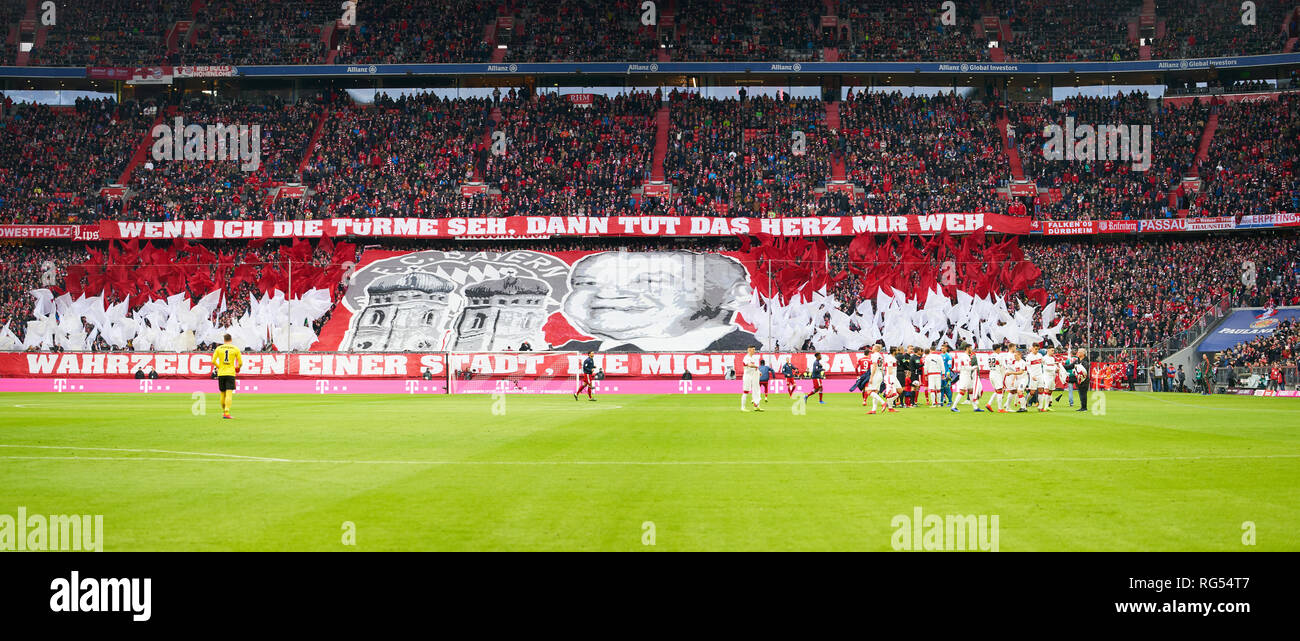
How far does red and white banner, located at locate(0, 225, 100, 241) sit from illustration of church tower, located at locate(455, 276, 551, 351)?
23474mm

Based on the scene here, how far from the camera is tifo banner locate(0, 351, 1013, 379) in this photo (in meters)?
49.9

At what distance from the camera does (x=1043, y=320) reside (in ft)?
174

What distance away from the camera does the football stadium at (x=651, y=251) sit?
18672 millimetres

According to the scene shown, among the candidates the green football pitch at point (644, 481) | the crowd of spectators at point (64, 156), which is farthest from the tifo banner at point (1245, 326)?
the crowd of spectators at point (64, 156)

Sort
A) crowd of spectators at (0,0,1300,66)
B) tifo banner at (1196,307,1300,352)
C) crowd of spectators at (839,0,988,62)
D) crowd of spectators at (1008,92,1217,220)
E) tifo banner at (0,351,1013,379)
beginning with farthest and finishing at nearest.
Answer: crowd of spectators at (839,0,988,62) → crowd of spectators at (0,0,1300,66) → crowd of spectators at (1008,92,1217,220) → tifo banner at (1196,307,1300,352) → tifo banner at (0,351,1013,379)

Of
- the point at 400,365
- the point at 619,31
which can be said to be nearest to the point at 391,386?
the point at 400,365

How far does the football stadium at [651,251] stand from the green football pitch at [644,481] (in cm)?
19

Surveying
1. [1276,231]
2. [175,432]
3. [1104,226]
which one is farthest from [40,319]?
[1276,231]

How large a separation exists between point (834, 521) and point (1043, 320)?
149 ft

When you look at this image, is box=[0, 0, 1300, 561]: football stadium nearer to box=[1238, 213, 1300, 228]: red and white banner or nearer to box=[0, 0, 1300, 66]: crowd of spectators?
box=[0, 0, 1300, 66]: crowd of spectators

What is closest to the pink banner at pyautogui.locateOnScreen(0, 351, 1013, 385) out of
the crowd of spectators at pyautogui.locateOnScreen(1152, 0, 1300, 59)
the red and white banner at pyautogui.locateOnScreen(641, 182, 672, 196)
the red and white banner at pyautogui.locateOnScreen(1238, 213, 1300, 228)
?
the red and white banner at pyautogui.locateOnScreen(641, 182, 672, 196)
